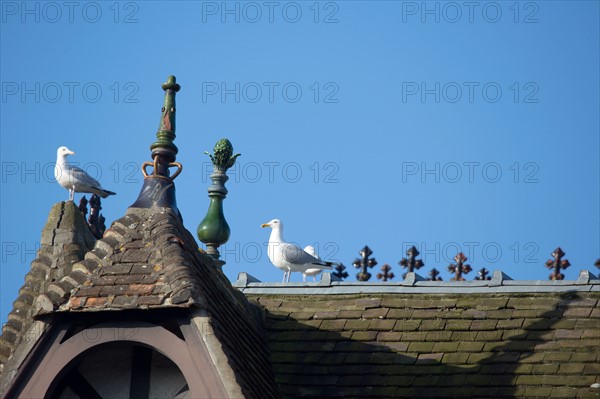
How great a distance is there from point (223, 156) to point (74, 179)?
7803mm

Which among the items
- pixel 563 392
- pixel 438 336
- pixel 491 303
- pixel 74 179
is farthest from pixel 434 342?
pixel 74 179

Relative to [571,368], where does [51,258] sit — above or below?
above

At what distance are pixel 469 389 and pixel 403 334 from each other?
1.13 metres

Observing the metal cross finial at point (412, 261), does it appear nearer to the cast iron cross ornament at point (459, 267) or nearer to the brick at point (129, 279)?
the cast iron cross ornament at point (459, 267)

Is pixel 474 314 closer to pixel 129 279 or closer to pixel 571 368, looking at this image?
pixel 571 368

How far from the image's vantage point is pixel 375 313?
12.8 meters

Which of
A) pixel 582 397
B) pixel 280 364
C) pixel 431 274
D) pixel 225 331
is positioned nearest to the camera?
pixel 225 331

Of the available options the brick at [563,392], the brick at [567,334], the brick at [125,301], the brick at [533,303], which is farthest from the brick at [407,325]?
the brick at [125,301]

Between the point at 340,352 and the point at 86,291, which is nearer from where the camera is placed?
the point at 86,291

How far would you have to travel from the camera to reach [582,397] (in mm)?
11008

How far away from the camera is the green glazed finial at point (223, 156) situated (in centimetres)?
1412

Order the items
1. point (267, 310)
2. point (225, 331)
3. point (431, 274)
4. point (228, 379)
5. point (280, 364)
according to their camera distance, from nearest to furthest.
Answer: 1. point (228, 379)
2. point (225, 331)
3. point (280, 364)
4. point (267, 310)
5. point (431, 274)

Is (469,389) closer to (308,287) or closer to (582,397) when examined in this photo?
(582,397)

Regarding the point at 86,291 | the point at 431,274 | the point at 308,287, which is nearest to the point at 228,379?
the point at 86,291
